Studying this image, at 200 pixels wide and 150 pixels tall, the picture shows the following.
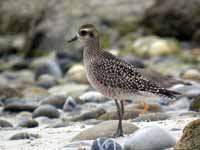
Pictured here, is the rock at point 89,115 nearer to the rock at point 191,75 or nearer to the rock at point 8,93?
the rock at point 8,93

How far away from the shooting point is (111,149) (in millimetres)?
6902

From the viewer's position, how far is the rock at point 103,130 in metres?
7.95

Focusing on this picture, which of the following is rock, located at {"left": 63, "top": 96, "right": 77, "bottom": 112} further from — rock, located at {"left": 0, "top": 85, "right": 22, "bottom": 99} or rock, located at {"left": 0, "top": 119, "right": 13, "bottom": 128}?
rock, located at {"left": 0, "top": 85, "right": 22, "bottom": 99}

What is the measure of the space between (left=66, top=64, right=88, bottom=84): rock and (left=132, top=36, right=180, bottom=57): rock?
10.3ft

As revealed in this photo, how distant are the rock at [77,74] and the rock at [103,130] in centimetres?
699

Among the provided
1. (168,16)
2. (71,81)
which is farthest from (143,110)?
(168,16)

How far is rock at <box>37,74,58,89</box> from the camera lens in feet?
49.4

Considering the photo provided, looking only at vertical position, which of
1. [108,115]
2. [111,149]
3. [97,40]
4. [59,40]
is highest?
[59,40]

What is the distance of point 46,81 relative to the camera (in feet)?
50.6

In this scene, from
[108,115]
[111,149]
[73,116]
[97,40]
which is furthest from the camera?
[73,116]

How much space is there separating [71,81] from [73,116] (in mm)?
4912

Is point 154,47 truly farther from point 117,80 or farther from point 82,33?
point 117,80

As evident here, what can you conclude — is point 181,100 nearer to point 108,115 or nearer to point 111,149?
point 108,115

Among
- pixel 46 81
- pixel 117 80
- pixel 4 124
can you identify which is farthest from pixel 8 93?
pixel 117 80
